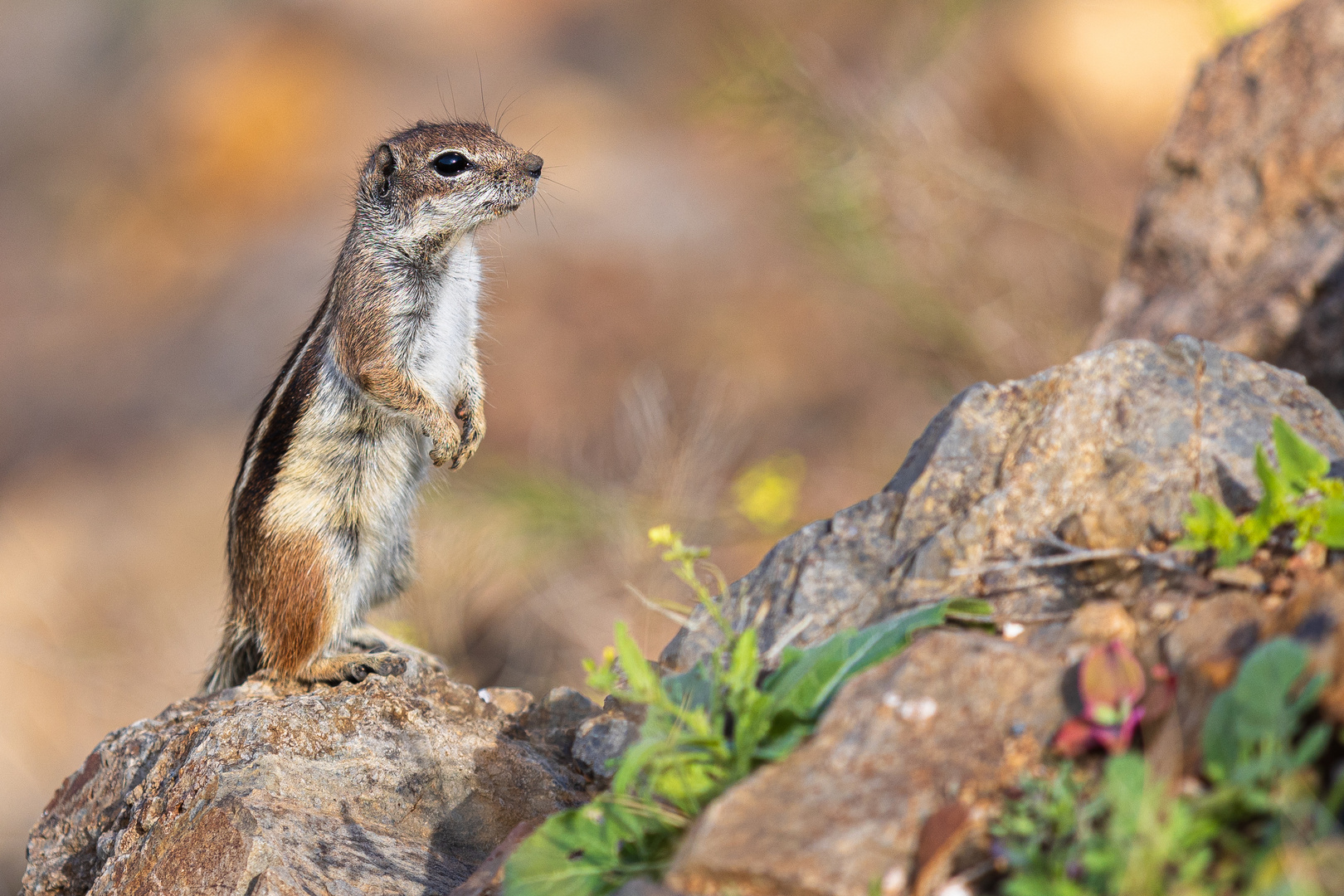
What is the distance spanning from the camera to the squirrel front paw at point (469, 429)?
15.7ft

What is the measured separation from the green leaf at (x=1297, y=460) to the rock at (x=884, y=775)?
0.70 metres

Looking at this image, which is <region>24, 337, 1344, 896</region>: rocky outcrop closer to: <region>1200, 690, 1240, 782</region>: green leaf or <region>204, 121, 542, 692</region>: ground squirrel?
<region>1200, 690, 1240, 782</region>: green leaf

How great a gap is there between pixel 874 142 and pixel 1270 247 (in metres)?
3.60

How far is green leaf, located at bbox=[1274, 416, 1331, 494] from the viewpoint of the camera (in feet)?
8.34

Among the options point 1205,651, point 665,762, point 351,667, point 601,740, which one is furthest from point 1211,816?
point 351,667

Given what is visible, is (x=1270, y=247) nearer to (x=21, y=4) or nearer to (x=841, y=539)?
(x=841, y=539)

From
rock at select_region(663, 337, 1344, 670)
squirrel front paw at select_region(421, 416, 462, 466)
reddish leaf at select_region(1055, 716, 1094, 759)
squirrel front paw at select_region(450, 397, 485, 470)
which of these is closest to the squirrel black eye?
squirrel front paw at select_region(450, 397, 485, 470)

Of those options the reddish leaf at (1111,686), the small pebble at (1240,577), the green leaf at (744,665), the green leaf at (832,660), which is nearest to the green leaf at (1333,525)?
the small pebble at (1240,577)

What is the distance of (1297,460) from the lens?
2.57 metres

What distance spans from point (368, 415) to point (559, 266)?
23.1ft

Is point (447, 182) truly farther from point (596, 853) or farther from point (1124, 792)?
point (1124, 792)

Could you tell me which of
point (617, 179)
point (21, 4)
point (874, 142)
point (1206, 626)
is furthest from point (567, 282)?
point (21, 4)

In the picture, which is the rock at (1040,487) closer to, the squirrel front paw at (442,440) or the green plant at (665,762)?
the green plant at (665,762)

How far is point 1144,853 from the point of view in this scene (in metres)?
1.88
